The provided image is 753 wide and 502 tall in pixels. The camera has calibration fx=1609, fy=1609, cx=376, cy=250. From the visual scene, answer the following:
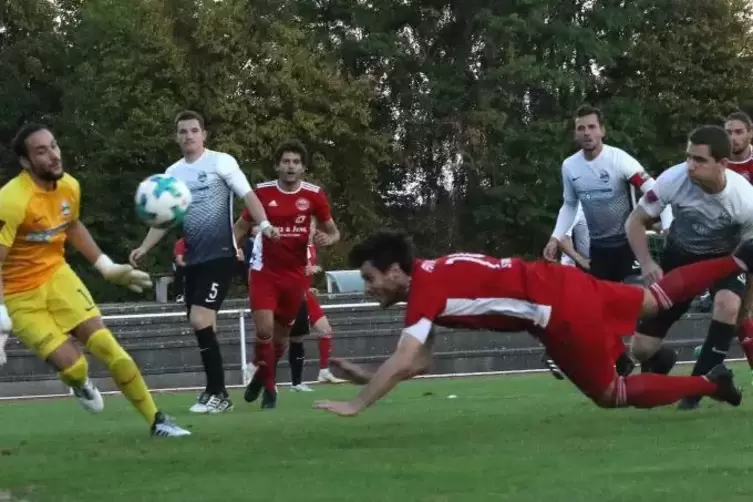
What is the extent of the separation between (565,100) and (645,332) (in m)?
48.1

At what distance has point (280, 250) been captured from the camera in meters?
14.6

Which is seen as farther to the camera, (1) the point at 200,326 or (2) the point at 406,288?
(1) the point at 200,326

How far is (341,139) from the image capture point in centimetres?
5500

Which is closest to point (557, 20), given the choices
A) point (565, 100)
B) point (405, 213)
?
point (565, 100)

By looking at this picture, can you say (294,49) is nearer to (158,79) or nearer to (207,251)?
(158,79)

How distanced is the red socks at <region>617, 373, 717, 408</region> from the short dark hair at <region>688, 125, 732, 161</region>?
1883 millimetres

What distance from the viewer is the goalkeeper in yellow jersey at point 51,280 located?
398 inches

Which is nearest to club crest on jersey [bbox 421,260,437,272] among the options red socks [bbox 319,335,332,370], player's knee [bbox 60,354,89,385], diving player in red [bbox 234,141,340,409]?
player's knee [bbox 60,354,89,385]

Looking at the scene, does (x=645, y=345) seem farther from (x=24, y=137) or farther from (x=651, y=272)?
(x=24, y=137)

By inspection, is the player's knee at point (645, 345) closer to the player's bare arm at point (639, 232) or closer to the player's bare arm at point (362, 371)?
the player's bare arm at point (639, 232)

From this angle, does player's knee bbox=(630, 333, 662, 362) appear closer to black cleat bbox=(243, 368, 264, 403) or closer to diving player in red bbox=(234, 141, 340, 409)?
diving player in red bbox=(234, 141, 340, 409)

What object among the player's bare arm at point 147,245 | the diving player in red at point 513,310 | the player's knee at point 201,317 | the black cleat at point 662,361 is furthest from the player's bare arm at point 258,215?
the diving player in red at point 513,310

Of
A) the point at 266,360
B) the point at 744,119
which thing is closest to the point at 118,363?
the point at 266,360

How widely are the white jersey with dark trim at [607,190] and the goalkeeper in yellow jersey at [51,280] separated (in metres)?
4.71
